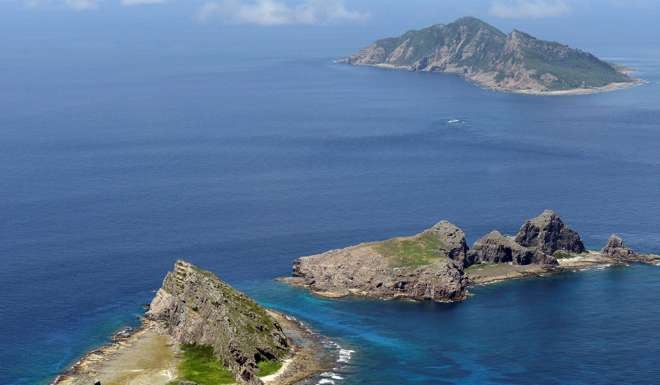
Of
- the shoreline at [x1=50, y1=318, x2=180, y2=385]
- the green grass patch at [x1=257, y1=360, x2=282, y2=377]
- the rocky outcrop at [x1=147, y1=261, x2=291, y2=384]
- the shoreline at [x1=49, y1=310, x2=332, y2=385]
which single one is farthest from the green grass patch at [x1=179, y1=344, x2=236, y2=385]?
the green grass patch at [x1=257, y1=360, x2=282, y2=377]

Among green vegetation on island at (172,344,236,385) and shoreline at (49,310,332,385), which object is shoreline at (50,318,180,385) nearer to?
shoreline at (49,310,332,385)

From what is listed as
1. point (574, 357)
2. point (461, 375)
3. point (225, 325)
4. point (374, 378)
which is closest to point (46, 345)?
point (225, 325)

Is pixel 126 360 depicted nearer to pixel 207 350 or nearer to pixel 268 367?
pixel 207 350

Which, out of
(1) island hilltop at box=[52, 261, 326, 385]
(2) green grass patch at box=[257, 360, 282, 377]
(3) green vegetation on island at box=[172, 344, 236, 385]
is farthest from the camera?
(2) green grass patch at box=[257, 360, 282, 377]

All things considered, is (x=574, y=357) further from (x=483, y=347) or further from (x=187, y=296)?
(x=187, y=296)

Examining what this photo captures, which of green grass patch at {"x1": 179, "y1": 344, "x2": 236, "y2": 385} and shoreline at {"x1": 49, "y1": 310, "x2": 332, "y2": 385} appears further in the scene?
shoreline at {"x1": 49, "y1": 310, "x2": 332, "y2": 385}

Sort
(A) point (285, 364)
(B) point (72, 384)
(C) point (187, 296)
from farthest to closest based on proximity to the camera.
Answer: (C) point (187, 296), (A) point (285, 364), (B) point (72, 384)
